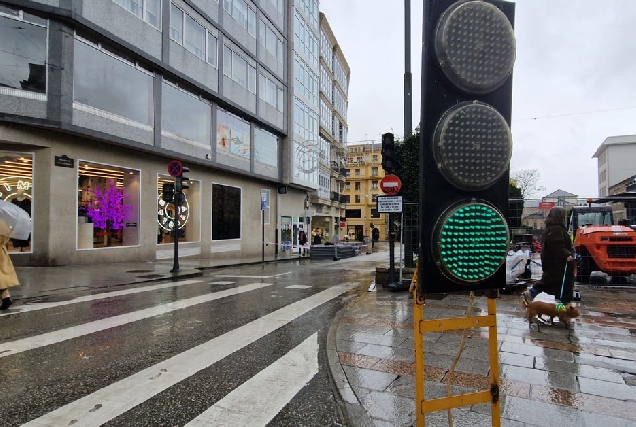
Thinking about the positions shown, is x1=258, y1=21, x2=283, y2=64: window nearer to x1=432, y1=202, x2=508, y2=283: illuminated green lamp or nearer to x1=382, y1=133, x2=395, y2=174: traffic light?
x1=382, y1=133, x2=395, y2=174: traffic light

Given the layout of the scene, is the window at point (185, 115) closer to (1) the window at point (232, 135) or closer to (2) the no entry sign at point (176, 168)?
(1) the window at point (232, 135)

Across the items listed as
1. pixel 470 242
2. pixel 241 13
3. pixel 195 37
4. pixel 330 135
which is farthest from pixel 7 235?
pixel 330 135

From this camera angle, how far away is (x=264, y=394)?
351cm

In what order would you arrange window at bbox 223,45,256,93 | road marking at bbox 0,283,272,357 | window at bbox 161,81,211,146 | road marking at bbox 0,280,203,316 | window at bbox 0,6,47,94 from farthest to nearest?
window at bbox 223,45,256,93 → window at bbox 161,81,211,146 → window at bbox 0,6,47,94 → road marking at bbox 0,280,203,316 → road marking at bbox 0,283,272,357

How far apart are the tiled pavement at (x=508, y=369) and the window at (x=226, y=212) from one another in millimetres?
17214

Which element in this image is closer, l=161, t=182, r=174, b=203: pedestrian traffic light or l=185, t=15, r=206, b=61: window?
l=161, t=182, r=174, b=203: pedestrian traffic light

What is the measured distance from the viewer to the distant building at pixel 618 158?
73.4m

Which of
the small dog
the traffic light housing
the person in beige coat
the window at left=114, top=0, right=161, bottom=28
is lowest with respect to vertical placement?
the small dog

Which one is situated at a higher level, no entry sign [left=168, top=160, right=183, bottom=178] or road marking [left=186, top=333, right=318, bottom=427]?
no entry sign [left=168, top=160, right=183, bottom=178]

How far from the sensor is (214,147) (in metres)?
21.6

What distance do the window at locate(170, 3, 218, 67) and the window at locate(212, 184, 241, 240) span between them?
6.88m

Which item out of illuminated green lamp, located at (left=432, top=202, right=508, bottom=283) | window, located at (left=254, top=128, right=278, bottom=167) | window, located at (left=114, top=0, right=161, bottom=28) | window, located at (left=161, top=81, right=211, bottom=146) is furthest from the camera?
window, located at (left=254, top=128, right=278, bottom=167)

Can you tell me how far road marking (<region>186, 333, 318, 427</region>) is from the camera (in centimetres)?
304

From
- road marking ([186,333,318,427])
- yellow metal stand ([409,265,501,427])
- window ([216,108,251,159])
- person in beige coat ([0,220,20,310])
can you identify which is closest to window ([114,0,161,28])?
window ([216,108,251,159])
